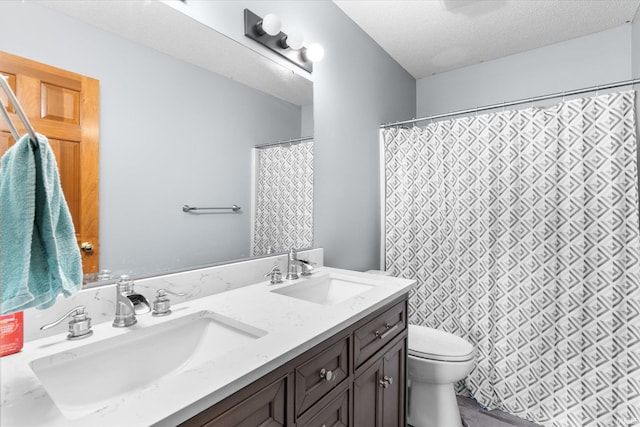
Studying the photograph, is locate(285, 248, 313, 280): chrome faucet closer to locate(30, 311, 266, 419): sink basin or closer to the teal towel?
locate(30, 311, 266, 419): sink basin

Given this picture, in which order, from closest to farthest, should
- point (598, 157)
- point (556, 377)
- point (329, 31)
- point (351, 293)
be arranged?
1. point (351, 293)
2. point (598, 157)
3. point (556, 377)
4. point (329, 31)

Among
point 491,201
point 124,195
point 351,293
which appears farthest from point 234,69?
point 491,201

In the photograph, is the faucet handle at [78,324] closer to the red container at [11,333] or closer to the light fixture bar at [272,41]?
the red container at [11,333]

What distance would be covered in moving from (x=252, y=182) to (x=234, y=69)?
1.61ft

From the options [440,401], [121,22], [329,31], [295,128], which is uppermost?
[329,31]

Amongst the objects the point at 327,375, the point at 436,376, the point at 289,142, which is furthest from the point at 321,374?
the point at 289,142

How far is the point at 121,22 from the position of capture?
105cm

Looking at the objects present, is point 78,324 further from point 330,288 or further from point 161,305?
point 330,288

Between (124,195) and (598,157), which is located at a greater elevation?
(598,157)

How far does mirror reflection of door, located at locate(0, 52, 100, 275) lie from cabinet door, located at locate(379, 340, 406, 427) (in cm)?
112

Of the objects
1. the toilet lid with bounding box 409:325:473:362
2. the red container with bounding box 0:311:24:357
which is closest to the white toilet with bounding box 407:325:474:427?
the toilet lid with bounding box 409:325:473:362

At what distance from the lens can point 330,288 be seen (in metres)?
1.64

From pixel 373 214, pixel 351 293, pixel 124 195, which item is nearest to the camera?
pixel 124 195

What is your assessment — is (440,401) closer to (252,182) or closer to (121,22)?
(252,182)
